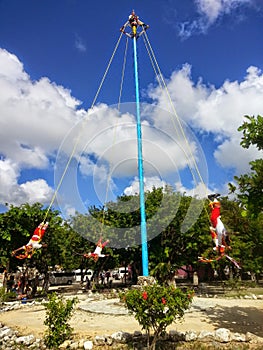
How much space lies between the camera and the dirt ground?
11094mm

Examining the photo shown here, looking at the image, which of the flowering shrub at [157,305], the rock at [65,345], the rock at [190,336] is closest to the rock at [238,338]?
the rock at [190,336]

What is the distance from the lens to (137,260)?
2936cm

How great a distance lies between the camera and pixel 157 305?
7.79m

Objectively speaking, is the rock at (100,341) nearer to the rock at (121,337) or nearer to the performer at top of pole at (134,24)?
the rock at (121,337)

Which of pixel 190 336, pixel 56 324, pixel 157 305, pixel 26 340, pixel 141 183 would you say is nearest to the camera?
pixel 157 305

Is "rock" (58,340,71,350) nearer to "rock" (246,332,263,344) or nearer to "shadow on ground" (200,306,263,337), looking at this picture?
"rock" (246,332,263,344)

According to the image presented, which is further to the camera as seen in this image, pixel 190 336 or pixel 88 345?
pixel 190 336

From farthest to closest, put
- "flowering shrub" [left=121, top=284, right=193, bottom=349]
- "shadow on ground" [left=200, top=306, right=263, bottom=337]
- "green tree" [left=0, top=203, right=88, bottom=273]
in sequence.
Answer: "green tree" [left=0, top=203, right=88, bottom=273] < "shadow on ground" [left=200, top=306, right=263, bottom=337] < "flowering shrub" [left=121, top=284, right=193, bottom=349]

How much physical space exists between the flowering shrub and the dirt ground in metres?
2.04

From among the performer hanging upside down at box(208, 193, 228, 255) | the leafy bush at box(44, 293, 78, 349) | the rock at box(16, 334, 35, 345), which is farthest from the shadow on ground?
the rock at box(16, 334, 35, 345)

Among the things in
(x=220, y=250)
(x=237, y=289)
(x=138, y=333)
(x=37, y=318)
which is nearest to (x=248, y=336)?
(x=220, y=250)

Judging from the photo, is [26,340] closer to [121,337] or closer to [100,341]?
[100,341]

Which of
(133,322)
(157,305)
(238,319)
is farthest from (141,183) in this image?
(157,305)

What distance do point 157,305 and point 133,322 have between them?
5671 millimetres
